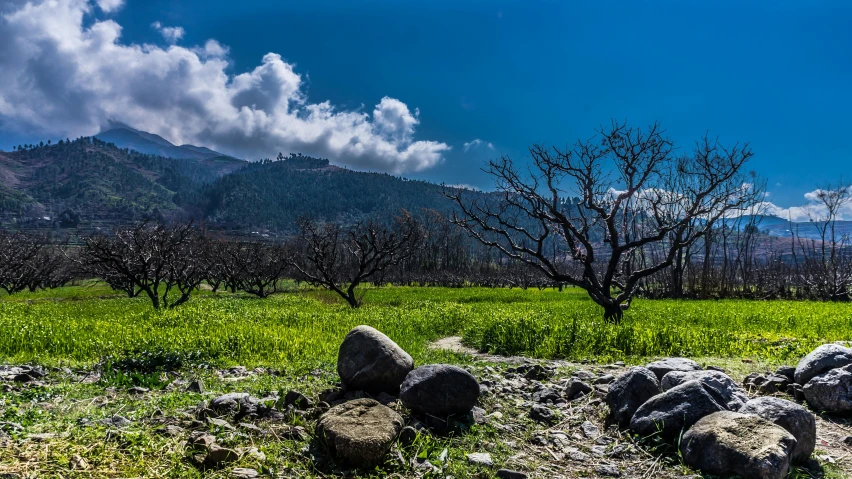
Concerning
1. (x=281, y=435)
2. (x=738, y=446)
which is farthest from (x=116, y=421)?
(x=738, y=446)

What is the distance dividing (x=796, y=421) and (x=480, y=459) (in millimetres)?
3657

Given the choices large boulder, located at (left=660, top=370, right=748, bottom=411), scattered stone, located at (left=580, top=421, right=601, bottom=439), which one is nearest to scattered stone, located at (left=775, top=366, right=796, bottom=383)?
large boulder, located at (left=660, top=370, right=748, bottom=411)

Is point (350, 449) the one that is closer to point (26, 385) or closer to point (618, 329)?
point (26, 385)

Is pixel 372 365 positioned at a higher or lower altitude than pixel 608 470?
higher

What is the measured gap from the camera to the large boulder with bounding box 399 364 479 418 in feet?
19.9

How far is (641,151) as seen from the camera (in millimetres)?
17453

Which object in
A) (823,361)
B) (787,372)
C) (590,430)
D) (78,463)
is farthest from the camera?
(787,372)

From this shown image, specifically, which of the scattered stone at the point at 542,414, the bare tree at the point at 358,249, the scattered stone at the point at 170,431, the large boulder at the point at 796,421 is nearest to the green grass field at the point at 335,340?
the scattered stone at the point at 542,414

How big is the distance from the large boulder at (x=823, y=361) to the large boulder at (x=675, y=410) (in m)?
2.64

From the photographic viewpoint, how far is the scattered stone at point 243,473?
4309mm

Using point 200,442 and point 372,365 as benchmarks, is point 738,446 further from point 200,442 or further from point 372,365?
point 200,442

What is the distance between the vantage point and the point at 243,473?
4352mm

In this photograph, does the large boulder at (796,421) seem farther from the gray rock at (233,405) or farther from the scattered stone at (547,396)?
the gray rock at (233,405)

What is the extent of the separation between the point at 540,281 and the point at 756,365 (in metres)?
62.9
